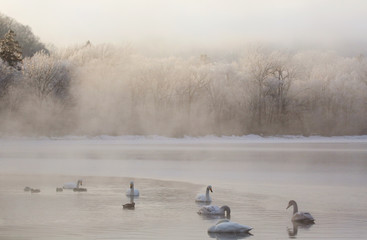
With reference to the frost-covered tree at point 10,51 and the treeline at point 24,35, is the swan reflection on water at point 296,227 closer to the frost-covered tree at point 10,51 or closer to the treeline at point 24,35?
the frost-covered tree at point 10,51

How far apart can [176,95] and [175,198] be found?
174 feet

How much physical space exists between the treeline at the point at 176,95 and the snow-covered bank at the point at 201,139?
143cm

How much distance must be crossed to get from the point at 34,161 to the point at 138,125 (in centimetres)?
3233

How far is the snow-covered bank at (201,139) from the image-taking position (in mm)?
57662

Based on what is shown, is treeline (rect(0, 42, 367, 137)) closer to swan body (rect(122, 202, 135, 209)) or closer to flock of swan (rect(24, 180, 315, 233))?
flock of swan (rect(24, 180, 315, 233))

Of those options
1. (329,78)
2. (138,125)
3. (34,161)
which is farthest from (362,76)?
(34,161)

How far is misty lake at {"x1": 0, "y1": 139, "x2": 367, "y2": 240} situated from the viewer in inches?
525

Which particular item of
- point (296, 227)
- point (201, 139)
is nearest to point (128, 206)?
point (296, 227)

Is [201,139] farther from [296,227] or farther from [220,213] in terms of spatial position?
[296,227]

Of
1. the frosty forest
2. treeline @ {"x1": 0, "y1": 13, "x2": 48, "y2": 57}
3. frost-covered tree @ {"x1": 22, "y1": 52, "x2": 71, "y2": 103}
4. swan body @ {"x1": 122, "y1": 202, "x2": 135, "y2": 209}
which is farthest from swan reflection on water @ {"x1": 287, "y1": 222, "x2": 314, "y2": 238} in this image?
treeline @ {"x1": 0, "y1": 13, "x2": 48, "y2": 57}

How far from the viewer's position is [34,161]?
32750mm

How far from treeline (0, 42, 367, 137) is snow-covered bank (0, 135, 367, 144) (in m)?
1.43

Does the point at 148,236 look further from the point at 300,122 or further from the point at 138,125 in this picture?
the point at 300,122

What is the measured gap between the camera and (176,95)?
234 ft
